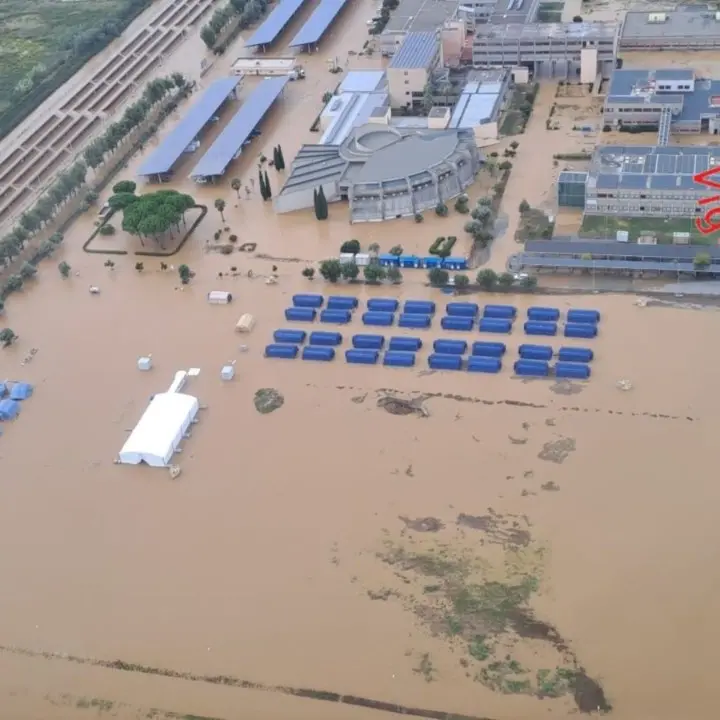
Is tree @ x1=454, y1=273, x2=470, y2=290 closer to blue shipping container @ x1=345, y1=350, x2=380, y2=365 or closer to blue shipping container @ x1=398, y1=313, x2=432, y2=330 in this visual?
blue shipping container @ x1=398, y1=313, x2=432, y2=330

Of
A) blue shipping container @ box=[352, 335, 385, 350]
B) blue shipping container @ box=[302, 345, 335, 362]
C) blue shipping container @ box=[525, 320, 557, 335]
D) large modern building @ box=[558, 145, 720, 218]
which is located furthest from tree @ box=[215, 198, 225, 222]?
blue shipping container @ box=[525, 320, 557, 335]

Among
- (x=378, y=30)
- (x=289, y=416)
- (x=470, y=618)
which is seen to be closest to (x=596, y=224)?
(x=289, y=416)

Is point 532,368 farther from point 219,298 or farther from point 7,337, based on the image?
point 7,337

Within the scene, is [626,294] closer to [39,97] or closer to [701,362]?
[701,362]

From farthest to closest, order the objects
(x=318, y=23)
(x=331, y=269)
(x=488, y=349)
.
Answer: (x=318, y=23), (x=331, y=269), (x=488, y=349)

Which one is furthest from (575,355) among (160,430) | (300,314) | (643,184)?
(160,430)

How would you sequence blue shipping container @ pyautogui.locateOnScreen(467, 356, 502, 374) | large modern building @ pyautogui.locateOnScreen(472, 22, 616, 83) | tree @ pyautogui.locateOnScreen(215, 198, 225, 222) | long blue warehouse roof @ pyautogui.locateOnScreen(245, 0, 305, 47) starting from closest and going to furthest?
blue shipping container @ pyautogui.locateOnScreen(467, 356, 502, 374) → tree @ pyautogui.locateOnScreen(215, 198, 225, 222) → large modern building @ pyautogui.locateOnScreen(472, 22, 616, 83) → long blue warehouse roof @ pyautogui.locateOnScreen(245, 0, 305, 47)
